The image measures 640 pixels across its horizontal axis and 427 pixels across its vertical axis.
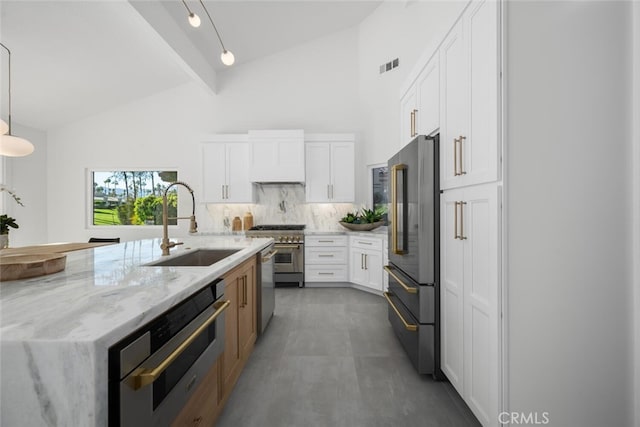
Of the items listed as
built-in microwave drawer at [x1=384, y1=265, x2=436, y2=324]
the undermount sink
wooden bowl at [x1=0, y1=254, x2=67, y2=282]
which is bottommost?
built-in microwave drawer at [x1=384, y1=265, x2=436, y2=324]

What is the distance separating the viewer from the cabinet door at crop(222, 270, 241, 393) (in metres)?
1.74

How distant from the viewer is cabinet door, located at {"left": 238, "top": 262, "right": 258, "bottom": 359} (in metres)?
2.08

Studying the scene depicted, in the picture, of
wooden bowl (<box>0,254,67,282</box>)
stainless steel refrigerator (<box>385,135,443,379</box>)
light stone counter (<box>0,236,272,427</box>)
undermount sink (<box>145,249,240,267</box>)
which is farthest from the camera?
undermount sink (<box>145,249,240,267</box>)

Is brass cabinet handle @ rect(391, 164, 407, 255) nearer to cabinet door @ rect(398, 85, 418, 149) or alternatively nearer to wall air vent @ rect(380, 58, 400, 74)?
cabinet door @ rect(398, 85, 418, 149)

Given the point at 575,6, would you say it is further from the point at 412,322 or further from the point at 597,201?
the point at 412,322

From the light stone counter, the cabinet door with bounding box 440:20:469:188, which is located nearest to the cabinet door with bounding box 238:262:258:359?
the light stone counter

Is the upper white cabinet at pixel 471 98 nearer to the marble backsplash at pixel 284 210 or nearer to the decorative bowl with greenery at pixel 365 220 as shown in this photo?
the decorative bowl with greenery at pixel 365 220

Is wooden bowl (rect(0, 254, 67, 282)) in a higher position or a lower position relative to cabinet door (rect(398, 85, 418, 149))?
lower

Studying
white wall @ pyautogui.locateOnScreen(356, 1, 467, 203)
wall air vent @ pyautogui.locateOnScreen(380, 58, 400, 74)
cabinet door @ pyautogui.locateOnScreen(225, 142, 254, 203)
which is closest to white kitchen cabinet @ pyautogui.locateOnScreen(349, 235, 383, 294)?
white wall @ pyautogui.locateOnScreen(356, 1, 467, 203)

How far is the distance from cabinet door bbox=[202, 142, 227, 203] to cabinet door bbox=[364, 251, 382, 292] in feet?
8.52

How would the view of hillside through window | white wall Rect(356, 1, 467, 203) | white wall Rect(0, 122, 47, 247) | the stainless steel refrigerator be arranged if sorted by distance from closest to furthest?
1. the stainless steel refrigerator
2. white wall Rect(356, 1, 467, 203)
3. white wall Rect(0, 122, 47, 247)
4. the view of hillside through window

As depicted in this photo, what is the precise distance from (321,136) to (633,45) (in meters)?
3.85

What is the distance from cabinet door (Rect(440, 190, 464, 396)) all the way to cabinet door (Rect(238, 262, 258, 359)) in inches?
56.0

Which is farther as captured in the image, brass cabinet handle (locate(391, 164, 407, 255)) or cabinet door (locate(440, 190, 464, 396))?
brass cabinet handle (locate(391, 164, 407, 255))
